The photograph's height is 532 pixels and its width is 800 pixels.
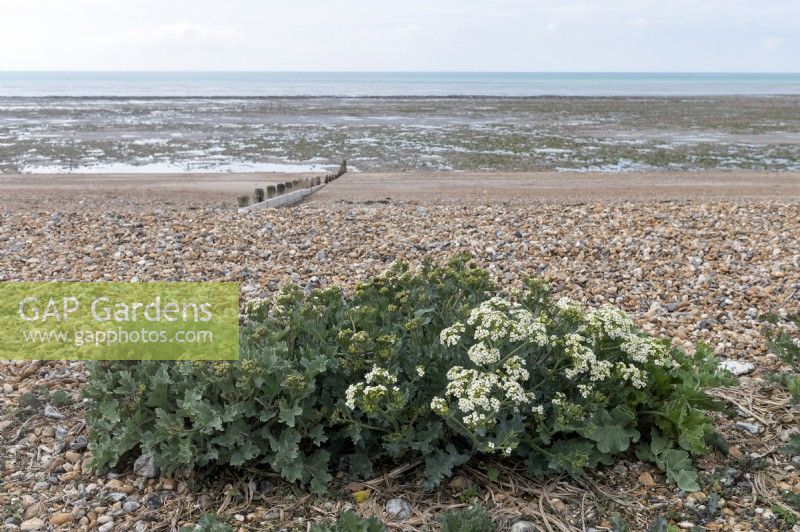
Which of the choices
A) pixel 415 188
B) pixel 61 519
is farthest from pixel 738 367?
pixel 415 188

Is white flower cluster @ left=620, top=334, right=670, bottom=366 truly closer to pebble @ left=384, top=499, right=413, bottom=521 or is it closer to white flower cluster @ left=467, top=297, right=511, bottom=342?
white flower cluster @ left=467, top=297, right=511, bottom=342

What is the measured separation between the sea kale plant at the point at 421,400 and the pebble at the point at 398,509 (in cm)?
16

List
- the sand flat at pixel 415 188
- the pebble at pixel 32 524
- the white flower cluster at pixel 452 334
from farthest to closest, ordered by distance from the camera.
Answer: the sand flat at pixel 415 188
the white flower cluster at pixel 452 334
the pebble at pixel 32 524

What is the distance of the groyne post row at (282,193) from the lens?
12.1 metres

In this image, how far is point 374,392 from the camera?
128 inches

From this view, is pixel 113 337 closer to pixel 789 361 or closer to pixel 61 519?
pixel 61 519

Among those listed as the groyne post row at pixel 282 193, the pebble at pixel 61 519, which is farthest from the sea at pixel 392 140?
the pebble at pixel 61 519

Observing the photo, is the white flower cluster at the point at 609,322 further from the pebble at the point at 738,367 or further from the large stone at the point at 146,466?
the large stone at the point at 146,466

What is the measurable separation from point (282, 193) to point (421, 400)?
36.9ft

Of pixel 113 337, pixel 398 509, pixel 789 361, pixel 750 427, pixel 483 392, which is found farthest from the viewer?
pixel 113 337

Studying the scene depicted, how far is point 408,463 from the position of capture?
381cm

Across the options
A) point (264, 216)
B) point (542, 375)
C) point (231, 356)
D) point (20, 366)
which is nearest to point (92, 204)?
point (264, 216)

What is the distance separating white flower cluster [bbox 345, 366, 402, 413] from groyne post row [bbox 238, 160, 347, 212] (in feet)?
25.0

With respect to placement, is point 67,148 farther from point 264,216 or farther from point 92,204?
point 264,216
